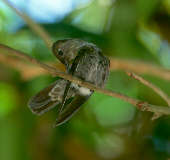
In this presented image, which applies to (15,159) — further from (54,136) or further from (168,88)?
(168,88)

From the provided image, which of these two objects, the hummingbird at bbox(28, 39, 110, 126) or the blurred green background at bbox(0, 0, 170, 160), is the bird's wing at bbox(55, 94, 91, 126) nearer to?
the hummingbird at bbox(28, 39, 110, 126)

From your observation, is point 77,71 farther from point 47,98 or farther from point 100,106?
point 100,106

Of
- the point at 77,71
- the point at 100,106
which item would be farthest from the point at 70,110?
the point at 100,106

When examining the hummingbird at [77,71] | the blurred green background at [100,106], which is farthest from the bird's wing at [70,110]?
the blurred green background at [100,106]

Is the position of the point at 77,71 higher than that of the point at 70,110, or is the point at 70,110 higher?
the point at 77,71

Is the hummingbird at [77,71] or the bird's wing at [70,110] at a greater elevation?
the hummingbird at [77,71]

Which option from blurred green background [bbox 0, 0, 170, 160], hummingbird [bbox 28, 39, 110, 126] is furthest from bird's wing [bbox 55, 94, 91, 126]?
blurred green background [bbox 0, 0, 170, 160]

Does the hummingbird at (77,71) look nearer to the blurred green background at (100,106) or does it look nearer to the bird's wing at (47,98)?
the bird's wing at (47,98)

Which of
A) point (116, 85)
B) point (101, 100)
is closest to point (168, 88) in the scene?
point (116, 85)

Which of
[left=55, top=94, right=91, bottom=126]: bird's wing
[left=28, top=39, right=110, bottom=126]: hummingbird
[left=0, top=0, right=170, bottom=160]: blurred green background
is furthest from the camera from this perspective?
[left=0, top=0, right=170, bottom=160]: blurred green background
